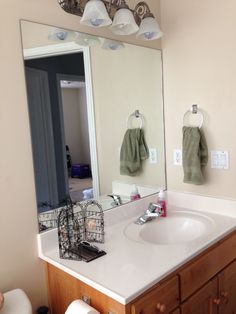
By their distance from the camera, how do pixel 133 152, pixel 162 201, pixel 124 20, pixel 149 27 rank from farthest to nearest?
pixel 133 152, pixel 162 201, pixel 149 27, pixel 124 20

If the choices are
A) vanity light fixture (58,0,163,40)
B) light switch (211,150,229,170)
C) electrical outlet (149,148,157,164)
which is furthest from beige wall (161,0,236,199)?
vanity light fixture (58,0,163,40)

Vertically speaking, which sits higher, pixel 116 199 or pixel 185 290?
pixel 116 199

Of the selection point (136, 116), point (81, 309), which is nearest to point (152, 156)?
point (136, 116)

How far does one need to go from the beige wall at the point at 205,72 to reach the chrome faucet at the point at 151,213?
29cm

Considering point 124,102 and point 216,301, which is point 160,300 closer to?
point 216,301

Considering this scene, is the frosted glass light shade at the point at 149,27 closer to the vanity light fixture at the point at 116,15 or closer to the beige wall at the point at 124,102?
the vanity light fixture at the point at 116,15

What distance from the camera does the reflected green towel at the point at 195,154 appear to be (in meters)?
1.79

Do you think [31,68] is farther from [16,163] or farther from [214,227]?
[214,227]

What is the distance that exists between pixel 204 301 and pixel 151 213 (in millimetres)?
557

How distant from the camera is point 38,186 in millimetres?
1398

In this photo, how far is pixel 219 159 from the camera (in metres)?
1.77

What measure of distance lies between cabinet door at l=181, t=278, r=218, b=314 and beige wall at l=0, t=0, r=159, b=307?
72cm

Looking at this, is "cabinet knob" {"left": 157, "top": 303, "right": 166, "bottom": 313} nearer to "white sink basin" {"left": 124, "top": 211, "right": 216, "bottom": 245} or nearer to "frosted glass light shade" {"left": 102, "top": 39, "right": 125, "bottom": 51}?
"white sink basin" {"left": 124, "top": 211, "right": 216, "bottom": 245}

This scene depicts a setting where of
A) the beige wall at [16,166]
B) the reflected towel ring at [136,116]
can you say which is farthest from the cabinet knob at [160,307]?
the reflected towel ring at [136,116]
